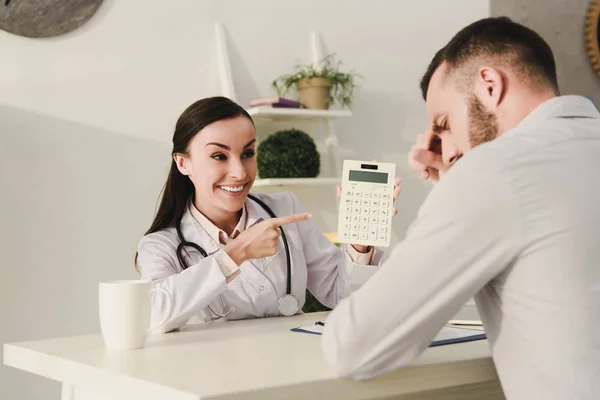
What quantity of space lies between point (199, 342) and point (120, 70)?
1.77 meters

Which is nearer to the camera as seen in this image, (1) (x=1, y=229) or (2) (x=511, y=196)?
(2) (x=511, y=196)

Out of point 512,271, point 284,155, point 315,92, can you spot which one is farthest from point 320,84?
point 512,271

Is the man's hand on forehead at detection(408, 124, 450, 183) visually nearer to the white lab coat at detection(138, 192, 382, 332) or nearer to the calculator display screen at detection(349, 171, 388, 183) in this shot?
the calculator display screen at detection(349, 171, 388, 183)

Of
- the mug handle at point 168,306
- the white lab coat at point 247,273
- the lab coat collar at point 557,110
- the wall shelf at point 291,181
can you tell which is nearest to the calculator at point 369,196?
A: the white lab coat at point 247,273

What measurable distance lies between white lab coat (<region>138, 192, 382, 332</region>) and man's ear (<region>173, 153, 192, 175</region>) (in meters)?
0.13

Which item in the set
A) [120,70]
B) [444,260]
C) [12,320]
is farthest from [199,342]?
[120,70]

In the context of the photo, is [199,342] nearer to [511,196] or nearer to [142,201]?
[511,196]

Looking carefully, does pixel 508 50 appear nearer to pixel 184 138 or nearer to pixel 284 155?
pixel 184 138

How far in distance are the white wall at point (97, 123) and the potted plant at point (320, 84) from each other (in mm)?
70

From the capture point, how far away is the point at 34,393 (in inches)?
107

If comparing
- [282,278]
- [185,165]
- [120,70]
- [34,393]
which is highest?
[120,70]

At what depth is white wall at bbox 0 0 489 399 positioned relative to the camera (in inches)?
105

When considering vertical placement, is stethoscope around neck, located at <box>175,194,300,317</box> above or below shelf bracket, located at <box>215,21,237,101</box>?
below

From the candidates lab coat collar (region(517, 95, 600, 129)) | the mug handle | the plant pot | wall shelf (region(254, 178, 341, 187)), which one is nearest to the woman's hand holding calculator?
the mug handle
